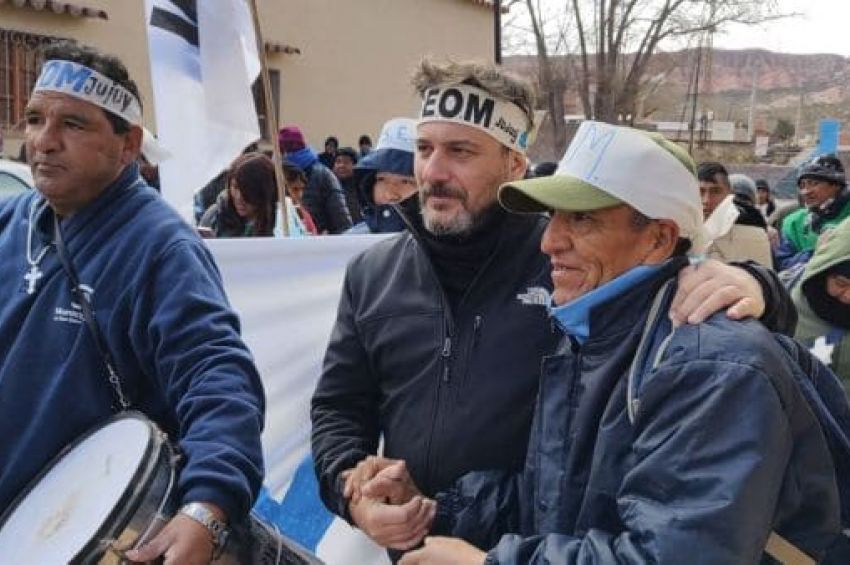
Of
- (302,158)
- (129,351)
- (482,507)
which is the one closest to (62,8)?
(302,158)

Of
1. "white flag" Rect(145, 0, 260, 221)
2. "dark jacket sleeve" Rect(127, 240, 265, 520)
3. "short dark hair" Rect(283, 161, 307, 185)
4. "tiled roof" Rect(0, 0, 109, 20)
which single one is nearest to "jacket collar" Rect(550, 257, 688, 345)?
"dark jacket sleeve" Rect(127, 240, 265, 520)

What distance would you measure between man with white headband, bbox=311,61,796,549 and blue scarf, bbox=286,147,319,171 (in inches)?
200

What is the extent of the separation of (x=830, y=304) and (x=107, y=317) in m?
2.50

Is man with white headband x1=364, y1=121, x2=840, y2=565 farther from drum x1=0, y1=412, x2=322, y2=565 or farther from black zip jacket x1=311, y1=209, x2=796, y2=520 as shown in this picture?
drum x1=0, y1=412, x2=322, y2=565

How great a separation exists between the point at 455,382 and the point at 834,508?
36.3 inches

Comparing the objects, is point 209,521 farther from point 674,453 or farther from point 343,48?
point 343,48

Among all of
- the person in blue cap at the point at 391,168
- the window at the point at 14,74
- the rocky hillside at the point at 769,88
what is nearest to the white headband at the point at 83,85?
the person in blue cap at the point at 391,168

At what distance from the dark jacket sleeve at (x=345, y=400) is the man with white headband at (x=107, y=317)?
1.12 ft

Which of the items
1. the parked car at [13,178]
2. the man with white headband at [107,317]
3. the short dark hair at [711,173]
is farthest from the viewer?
the short dark hair at [711,173]

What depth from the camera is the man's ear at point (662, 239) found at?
1.91m

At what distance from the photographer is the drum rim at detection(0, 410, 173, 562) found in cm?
174

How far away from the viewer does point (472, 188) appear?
2.55 metres

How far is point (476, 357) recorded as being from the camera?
2.35 meters

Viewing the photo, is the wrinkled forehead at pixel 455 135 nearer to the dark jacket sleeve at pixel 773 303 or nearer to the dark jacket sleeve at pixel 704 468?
the dark jacket sleeve at pixel 773 303
